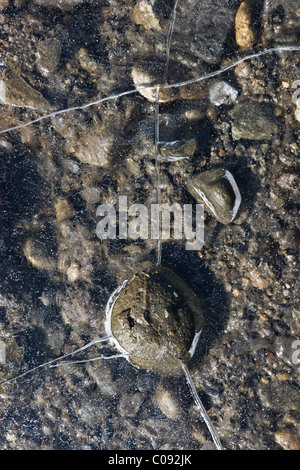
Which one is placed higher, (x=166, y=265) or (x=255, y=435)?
(x=166, y=265)

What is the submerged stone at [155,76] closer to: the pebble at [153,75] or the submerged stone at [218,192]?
the pebble at [153,75]

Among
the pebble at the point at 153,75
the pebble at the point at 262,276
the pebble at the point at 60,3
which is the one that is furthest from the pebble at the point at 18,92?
the pebble at the point at 262,276

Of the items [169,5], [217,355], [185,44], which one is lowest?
[217,355]

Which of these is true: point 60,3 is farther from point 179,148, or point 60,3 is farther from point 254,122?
point 254,122

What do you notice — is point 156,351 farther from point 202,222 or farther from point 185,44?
point 185,44

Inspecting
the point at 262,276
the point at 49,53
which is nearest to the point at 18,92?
the point at 49,53

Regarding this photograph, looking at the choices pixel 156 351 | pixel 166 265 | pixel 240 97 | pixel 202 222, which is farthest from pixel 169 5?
pixel 156 351

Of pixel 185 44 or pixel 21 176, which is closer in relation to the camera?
pixel 185 44

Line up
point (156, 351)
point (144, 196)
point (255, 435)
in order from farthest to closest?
point (144, 196) < point (255, 435) < point (156, 351)
